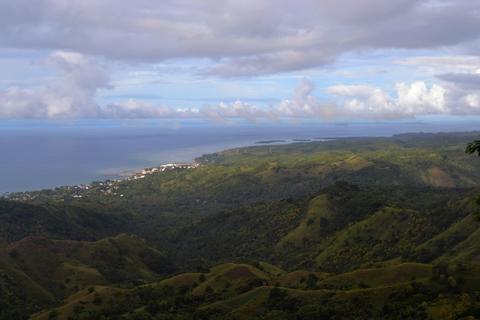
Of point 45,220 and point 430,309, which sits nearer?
point 430,309

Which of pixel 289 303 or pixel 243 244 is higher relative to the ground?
pixel 289 303

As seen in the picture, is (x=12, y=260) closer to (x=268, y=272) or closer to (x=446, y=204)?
(x=268, y=272)

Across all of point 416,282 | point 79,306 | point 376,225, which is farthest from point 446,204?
point 79,306

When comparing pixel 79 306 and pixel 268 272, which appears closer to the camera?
pixel 79 306

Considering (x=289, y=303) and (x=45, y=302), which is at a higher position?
(x=289, y=303)

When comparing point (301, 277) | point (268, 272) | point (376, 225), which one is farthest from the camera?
point (376, 225)

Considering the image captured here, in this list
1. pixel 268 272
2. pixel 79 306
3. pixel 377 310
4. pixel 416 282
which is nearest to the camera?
pixel 377 310

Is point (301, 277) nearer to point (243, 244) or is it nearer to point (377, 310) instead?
point (377, 310)

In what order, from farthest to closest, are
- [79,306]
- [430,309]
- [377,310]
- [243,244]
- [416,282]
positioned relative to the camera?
1. [243,244]
2. [79,306]
3. [416,282]
4. [377,310]
5. [430,309]

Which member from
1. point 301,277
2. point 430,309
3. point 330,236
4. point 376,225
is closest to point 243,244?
point 330,236
